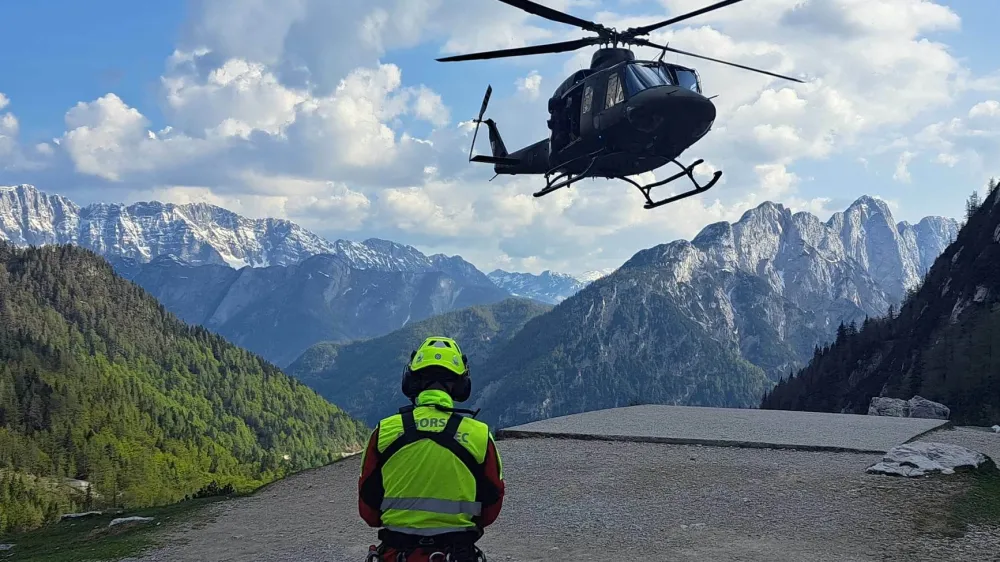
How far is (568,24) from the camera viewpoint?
17016 millimetres

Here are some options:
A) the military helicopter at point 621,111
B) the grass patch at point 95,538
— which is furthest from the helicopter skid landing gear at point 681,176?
the grass patch at point 95,538

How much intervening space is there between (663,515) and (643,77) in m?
10.8

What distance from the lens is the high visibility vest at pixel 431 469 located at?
478cm

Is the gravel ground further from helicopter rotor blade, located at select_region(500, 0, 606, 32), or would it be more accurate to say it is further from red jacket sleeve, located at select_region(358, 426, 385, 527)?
helicopter rotor blade, located at select_region(500, 0, 606, 32)

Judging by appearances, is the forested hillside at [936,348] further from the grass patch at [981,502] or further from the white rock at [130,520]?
the white rock at [130,520]

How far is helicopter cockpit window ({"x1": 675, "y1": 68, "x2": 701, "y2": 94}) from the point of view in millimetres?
18370

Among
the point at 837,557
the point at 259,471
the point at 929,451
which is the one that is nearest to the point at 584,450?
the point at 929,451

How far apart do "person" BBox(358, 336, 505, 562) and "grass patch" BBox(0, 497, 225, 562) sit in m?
9.02

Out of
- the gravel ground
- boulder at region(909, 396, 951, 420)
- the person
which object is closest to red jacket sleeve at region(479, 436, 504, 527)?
the person

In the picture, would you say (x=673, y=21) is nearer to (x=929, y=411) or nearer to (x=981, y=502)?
(x=981, y=502)

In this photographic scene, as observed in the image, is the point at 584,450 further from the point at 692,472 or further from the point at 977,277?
the point at 977,277

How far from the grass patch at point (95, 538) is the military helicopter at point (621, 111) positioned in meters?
11.9

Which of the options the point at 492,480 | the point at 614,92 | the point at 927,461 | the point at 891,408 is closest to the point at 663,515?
the point at 927,461

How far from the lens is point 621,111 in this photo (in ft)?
59.0
